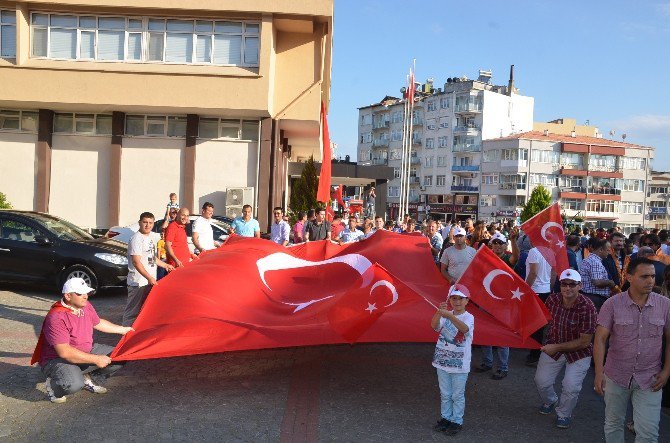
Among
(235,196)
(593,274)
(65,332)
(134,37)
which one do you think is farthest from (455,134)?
(65,332)

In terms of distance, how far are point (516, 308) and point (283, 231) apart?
26.8 feet

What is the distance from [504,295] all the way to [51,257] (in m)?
9.29

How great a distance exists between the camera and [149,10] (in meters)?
21.2

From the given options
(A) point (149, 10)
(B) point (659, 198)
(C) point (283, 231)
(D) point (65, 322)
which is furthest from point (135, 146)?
(B) point (659, 198)

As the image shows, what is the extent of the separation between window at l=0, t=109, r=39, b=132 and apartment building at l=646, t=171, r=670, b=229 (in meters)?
105

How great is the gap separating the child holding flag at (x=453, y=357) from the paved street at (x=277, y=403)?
0.68 ft

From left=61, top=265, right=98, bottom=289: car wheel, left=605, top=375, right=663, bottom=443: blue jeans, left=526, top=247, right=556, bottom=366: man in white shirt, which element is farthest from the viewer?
left=61, top=265, right=98, bottom=289: car wheel

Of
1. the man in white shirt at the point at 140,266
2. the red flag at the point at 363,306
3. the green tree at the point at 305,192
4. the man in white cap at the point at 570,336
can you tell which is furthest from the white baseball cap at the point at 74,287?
the green tree at the point at 305,192

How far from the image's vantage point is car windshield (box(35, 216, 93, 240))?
12930 millimetres

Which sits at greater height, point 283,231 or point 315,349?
point 283,231

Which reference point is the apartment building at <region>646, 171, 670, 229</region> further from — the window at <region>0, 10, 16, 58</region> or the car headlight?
the car headlight

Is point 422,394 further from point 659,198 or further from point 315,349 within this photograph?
point 659,198

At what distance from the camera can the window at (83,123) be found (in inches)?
905

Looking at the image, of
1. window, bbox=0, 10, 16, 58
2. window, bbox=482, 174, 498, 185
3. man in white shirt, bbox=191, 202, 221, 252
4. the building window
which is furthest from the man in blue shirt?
window, bbox=482, 174, 498, 185
